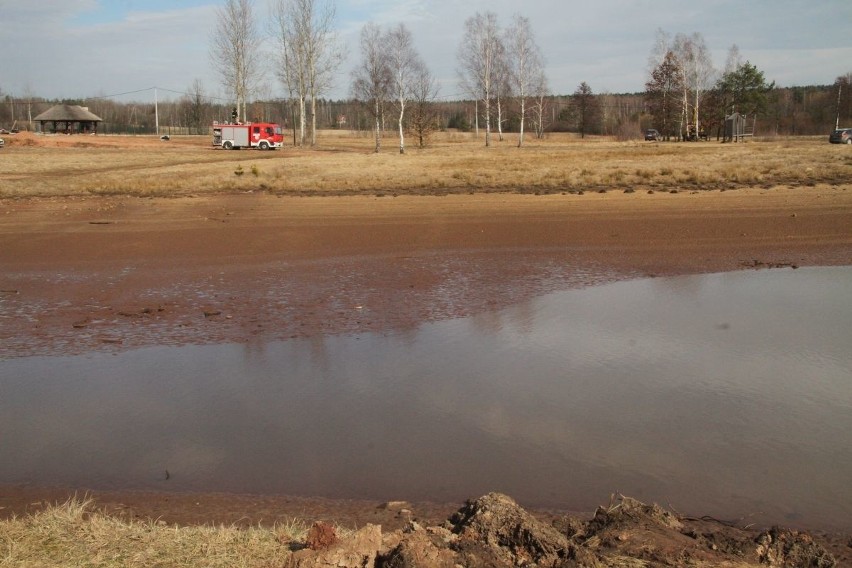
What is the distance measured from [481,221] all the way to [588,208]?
2960 millimetres

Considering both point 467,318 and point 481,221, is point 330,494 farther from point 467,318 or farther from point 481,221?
point 481,221

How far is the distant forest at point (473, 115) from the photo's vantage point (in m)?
80.5

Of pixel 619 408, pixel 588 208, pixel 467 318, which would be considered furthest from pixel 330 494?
pixel 588 208

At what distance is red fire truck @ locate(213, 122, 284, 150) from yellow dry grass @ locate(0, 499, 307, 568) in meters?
52.0

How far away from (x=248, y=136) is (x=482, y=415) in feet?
166

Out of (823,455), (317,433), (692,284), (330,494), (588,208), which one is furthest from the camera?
(588,208)

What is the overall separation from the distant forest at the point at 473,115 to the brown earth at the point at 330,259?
53.8 metres

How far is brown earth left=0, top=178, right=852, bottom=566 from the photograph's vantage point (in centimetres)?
891

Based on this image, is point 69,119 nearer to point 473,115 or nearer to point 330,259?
point 473,115

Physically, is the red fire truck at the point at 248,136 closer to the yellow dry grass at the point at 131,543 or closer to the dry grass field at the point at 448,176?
the dry grass field at the point at 448,176

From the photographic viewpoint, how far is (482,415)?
6.58 meters

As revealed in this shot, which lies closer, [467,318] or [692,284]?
[467,318]

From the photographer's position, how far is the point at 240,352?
340 inches

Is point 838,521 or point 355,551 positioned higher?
point 355,551
